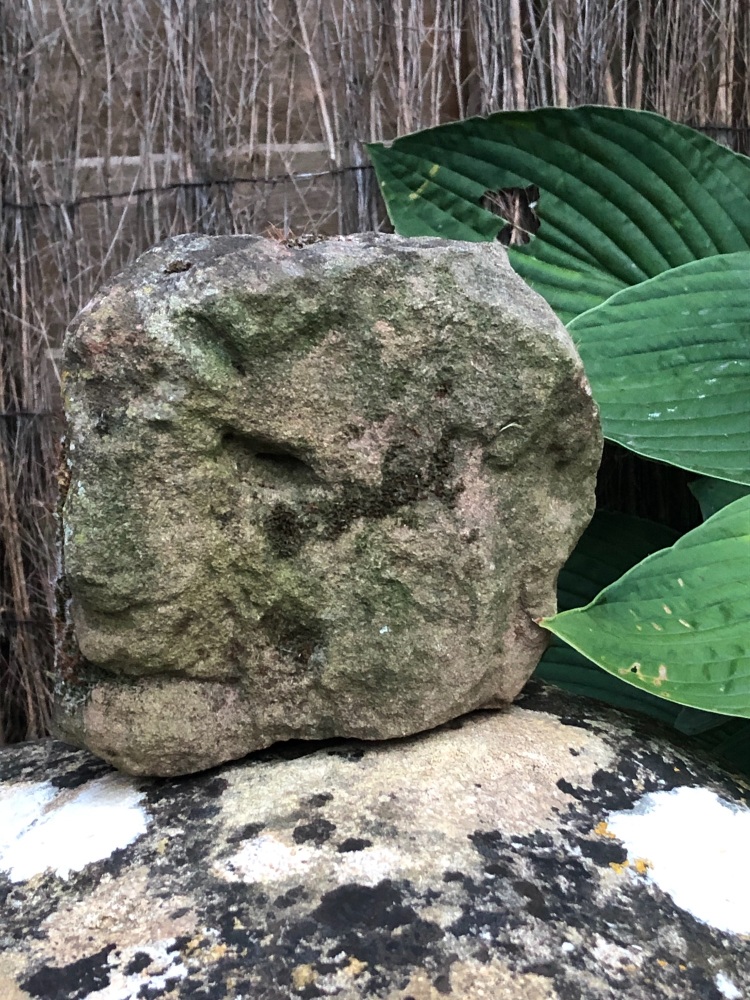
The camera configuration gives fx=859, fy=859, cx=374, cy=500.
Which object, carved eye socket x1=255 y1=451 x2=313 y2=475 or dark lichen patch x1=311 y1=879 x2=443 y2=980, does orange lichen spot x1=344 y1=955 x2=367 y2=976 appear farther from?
carved eye socket x1=255 y1=451 x2=313 y2=475

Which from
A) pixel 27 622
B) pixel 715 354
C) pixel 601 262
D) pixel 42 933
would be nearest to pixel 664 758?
pixel 715 354

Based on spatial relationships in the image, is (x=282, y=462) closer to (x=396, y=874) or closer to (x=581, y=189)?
(x=396, y=874)

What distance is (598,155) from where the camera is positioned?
Result: 1401mm

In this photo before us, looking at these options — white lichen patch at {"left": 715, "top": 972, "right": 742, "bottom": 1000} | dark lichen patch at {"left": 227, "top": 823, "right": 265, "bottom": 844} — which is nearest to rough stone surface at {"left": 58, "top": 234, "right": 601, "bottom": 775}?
dark lichen patch at {"left": 227, "top": 823, "right": 265, "bottom": 844}

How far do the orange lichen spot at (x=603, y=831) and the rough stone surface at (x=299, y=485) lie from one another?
0.21 m

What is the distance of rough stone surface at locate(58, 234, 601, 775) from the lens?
34.2 inches

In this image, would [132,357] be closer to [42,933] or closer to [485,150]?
[42,933]

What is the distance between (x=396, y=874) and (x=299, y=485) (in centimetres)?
41

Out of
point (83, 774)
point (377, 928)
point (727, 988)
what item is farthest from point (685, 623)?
point (83, 774)

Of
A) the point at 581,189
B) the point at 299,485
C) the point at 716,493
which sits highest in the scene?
the point at 581,189

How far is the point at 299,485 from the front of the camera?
94 cm

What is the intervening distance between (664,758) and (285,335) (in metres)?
0.66

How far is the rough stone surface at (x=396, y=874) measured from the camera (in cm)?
72

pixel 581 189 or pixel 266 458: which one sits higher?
pixel 581 189
